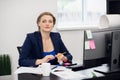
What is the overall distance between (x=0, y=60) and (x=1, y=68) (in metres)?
0.13

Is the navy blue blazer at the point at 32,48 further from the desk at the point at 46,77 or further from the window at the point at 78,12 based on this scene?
the window at the point at 78,12

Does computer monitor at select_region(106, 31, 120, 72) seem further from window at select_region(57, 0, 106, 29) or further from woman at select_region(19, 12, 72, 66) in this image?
window at select_region(57, 0, 106, 29)

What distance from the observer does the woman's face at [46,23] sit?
2.72m

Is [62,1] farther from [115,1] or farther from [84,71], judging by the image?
[84,71]

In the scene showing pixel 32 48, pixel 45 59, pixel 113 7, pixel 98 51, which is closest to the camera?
pixel 98 51

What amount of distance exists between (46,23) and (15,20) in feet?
4.36

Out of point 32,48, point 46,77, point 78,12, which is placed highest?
point 78,12

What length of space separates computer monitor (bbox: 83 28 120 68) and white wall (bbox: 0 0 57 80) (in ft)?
6.65

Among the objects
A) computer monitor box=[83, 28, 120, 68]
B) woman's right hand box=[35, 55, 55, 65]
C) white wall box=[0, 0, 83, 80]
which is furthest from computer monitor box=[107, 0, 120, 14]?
white wall box=[0, 0, 83, 80]

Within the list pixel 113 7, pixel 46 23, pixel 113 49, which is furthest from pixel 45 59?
pixel 113 7

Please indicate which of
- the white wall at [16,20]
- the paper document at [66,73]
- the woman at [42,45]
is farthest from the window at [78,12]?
the paper document at [66,73]

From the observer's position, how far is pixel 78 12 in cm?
461

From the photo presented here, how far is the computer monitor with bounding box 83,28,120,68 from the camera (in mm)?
2139

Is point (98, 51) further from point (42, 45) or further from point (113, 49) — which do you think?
point (42, 45)
